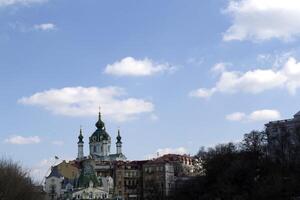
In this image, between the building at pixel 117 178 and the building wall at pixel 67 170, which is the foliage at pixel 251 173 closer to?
the building at pixel 117 178

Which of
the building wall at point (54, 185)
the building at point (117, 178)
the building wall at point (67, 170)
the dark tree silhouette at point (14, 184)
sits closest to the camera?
the dark tree silhouette at point (14, 184)

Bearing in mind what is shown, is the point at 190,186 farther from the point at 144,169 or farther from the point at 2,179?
the point at 144,169

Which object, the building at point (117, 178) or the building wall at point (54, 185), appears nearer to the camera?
the building at point (117, 178)

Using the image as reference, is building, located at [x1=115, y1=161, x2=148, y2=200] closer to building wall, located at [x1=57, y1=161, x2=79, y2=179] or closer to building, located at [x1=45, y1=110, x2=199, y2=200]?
building, located at [x1=45, y1=110, x2=199, y2=200]

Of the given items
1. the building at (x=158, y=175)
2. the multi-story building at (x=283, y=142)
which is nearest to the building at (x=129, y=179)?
the building at (x=158, y=175)

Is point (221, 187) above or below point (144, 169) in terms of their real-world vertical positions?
below

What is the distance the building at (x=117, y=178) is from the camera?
166750 mm

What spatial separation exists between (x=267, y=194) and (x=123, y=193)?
10624 cm

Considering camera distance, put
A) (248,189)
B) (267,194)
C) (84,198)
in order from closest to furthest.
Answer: (267,194)
(248,189)
(84,198)

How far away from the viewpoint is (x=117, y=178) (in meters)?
184

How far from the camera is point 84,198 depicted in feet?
536

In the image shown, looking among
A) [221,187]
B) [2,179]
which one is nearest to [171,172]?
[221,187]

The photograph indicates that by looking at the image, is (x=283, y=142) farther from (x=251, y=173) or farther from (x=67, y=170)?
(x=67, y=170)

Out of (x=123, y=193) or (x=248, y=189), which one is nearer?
(x=248, y=189)
